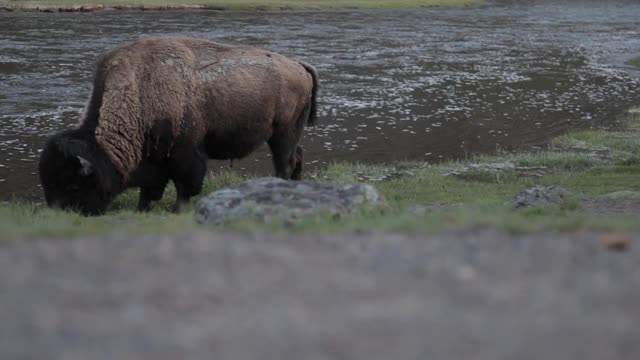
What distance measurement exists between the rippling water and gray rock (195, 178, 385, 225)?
7997 mm

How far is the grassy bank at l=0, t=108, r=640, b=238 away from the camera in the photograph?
23.4 feet

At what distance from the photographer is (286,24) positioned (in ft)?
159

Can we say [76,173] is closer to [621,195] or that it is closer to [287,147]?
[287,147]

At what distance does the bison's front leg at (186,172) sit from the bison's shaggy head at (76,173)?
1104mm

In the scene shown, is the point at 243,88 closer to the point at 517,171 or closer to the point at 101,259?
the point at 517,171

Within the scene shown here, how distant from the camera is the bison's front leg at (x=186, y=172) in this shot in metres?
12.9

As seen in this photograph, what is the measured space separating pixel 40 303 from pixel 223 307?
3.42 feet

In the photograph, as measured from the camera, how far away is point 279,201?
28.0 ft

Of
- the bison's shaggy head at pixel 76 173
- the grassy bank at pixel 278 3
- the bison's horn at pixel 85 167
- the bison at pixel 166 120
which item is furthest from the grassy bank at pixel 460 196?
the grassy bank at pixel 278 3

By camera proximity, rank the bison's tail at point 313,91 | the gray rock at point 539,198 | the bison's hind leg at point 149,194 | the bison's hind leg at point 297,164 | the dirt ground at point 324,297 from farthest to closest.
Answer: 1. the bison's hind leg at point 297,164
2. the bison's tail at point 313,91
3. the bison's hind leg at point 149,194
4. the gray rock at point 539,198
5. the dirt ground at point 324,297

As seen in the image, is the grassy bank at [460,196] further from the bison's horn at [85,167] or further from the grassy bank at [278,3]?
the grassy bank at [278,3]

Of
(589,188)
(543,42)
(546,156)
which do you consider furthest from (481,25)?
(589,188)

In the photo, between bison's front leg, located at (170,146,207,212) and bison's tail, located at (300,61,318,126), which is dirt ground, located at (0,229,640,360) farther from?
bison's tail, located at (300,61,318,126)

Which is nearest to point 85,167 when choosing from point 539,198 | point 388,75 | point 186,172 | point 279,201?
point 186,172
